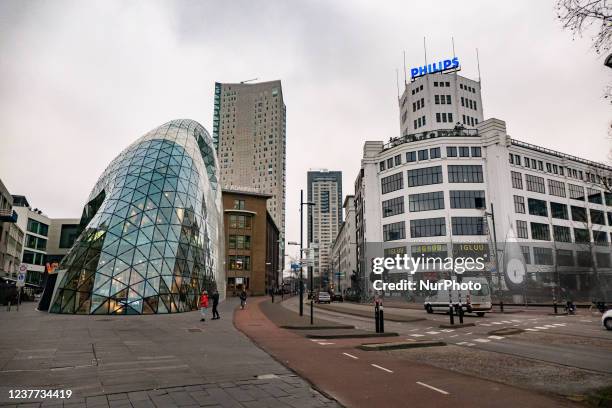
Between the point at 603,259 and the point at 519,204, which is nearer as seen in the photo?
the point at 519,204

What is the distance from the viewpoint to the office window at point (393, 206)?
63.4 metres

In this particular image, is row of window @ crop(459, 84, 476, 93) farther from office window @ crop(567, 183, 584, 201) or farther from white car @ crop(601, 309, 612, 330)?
white car @ crop(601, 309, 612, 330)

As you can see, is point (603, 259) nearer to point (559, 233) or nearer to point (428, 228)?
point (559, 233)

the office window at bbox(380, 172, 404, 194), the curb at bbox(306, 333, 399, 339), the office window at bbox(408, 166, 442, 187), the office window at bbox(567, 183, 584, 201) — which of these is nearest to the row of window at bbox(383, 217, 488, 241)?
the office window at bbox(408, 166, 442, 187)

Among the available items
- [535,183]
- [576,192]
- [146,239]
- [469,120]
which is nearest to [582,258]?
[576,192]

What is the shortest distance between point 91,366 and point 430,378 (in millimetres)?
7990

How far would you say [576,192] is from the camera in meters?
70.1

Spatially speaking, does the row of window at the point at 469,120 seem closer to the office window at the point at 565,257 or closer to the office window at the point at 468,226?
the office window at the point at 468,226

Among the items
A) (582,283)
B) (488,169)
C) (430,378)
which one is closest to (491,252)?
(488,169)

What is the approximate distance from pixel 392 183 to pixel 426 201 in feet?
24.7

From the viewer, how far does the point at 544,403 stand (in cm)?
671

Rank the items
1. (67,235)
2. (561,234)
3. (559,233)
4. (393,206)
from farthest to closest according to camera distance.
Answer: (67,235)
(561,234)
(559,233)
(393,206)

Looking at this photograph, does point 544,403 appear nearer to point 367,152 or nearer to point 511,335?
point 511,335

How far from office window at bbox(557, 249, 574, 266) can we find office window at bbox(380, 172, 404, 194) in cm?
2952
